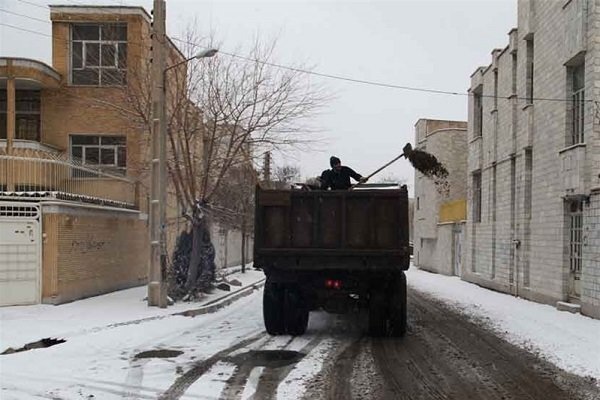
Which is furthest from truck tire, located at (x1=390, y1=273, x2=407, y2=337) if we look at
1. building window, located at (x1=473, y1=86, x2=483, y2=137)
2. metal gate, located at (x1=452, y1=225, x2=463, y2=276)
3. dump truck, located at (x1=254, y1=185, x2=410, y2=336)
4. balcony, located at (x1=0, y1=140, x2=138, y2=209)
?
metal gate, located at (x1=452, y1=225, x2=463, y2=276)

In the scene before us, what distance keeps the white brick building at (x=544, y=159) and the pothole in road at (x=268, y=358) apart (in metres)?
7.83

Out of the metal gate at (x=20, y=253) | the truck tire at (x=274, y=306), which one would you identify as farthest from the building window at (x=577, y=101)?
the metal gate at (x=20, y=253)

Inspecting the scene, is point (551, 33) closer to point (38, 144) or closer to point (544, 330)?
point (544, 330)

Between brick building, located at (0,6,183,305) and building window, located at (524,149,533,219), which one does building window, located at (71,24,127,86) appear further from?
building window, located at (524,149,533,219)

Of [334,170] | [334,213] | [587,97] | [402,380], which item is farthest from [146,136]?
[402,380]

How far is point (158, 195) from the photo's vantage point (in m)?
14.4

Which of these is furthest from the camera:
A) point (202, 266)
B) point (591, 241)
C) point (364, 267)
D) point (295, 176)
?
point (295, 176)

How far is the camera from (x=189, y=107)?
55.7 ft

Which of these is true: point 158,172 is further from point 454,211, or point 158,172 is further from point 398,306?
point 454,211

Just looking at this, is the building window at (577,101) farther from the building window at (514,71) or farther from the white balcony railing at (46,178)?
the white balcony railing at (46,178)

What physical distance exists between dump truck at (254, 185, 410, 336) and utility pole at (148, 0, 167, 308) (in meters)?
4.35

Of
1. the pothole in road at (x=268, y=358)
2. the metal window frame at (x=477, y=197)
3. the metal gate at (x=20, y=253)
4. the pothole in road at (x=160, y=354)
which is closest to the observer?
the pothole in road at (x=268, y=358)

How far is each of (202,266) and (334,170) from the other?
6422mm

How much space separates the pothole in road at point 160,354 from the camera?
9008 mm
